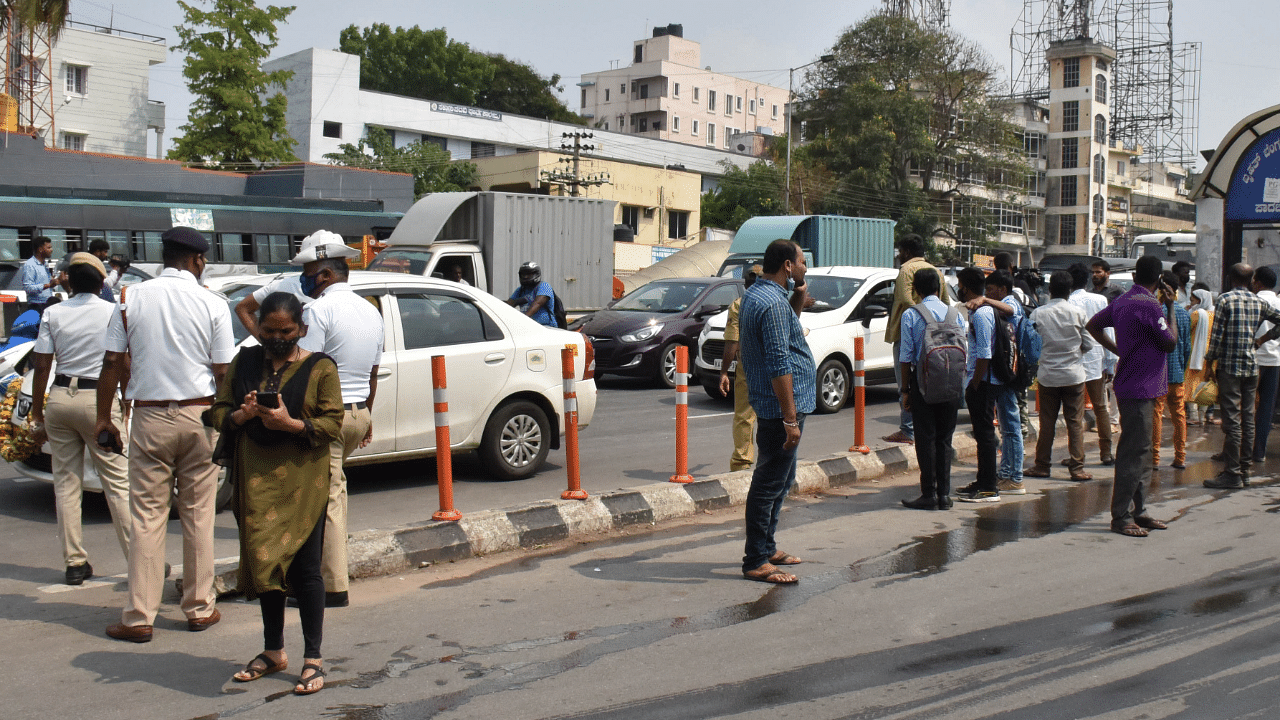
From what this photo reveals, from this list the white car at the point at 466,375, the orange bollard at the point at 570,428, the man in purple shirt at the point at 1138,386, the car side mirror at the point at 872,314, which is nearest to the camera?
the man in purple shirt at the point at 1138,386

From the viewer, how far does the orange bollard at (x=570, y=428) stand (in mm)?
7445

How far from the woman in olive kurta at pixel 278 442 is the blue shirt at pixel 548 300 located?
7690 millimetres

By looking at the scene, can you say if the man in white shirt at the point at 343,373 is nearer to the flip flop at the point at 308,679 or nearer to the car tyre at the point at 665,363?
the flip flop at the point at 308,679

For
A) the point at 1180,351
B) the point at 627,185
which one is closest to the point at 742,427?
the point at 1180,351

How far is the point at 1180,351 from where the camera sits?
10.3 meters

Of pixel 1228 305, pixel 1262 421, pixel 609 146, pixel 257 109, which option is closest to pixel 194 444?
pixel 1228 305

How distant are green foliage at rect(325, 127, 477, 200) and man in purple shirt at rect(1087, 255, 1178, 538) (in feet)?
155

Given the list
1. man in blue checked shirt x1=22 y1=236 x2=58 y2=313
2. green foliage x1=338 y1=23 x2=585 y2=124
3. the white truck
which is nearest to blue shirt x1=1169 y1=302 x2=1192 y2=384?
the white truck

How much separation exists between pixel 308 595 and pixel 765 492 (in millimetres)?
2604

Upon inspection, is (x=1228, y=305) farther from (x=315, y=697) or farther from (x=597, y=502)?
(x=315, y=697)

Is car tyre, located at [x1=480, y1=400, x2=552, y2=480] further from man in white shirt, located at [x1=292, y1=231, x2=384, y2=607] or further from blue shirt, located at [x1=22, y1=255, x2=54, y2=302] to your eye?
blue shirt, located at [x1=22, y1=255, x2=54, y2=302]

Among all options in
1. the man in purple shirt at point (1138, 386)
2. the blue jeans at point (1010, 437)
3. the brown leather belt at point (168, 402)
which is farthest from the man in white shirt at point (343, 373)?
the blue jeans at point (1010, 437)

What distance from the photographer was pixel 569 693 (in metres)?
A: 4.38

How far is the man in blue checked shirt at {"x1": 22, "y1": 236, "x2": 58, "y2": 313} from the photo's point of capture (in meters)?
13.6
